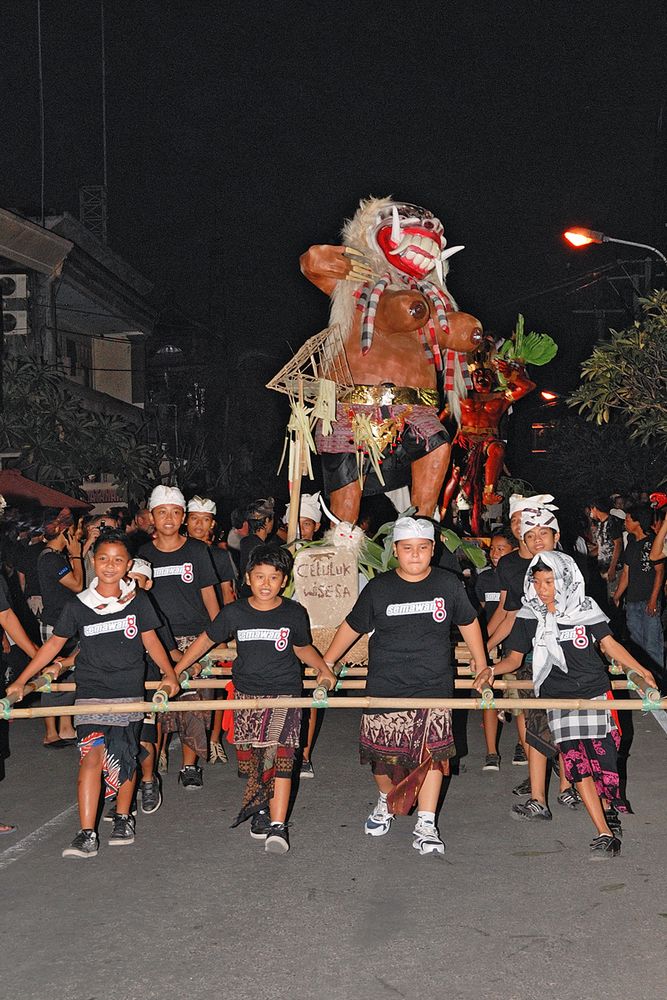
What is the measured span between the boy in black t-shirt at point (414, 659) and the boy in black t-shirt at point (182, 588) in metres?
1.57

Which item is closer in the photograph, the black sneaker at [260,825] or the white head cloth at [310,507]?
the black sneaker at [260,825]

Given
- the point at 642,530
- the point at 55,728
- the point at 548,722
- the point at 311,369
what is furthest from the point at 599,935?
the point at 642,530

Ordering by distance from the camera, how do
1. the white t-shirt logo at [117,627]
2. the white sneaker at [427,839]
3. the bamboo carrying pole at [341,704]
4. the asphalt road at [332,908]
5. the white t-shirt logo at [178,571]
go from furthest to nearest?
the white t-shirt logo at [178,571], the white t-shirt logo at [117,627], the white sneaker at [427,839], the bamboo carrying pole at [341,704], the asphalt road at [332,908]

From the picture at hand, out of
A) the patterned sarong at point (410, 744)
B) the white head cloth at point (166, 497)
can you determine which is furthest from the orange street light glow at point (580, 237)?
the patterned sarong at point (410, 744)

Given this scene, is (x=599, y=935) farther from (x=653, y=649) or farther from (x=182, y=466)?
(x=182, y=466)

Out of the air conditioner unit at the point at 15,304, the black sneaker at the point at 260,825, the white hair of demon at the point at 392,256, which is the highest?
the air conditioner unit at the point at 15,304

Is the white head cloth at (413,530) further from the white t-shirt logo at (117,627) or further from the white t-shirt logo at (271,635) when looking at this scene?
the white t-shirt logo at (117,627)

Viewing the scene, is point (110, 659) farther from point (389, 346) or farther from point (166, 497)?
point (389, 346)

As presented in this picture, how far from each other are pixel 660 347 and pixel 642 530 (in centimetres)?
173

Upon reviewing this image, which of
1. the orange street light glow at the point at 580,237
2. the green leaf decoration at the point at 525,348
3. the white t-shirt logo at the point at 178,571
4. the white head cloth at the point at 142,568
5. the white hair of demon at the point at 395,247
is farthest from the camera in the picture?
the green leaf decoration at the point at 525,348

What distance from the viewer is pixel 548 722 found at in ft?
18.8

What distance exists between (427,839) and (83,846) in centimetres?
163

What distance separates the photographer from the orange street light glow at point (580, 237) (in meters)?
12.9

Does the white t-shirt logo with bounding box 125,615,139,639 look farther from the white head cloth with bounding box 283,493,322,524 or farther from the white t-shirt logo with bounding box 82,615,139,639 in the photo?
the white head cloth with bounding box 283,493,322,524
